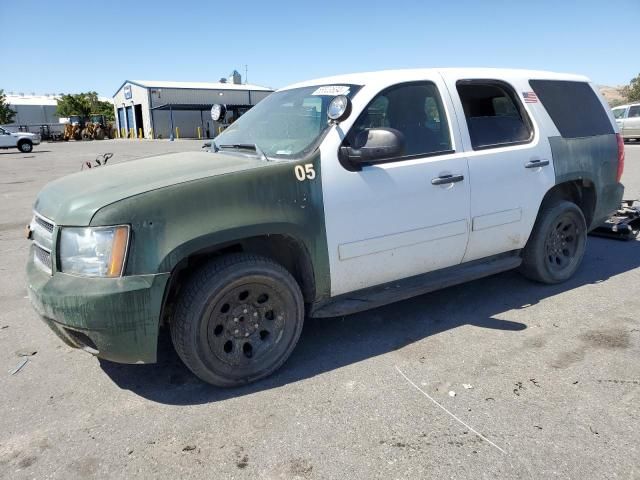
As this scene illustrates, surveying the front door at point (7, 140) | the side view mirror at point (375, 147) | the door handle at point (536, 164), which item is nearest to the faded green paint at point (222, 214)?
the side view mirror at point (375, 147)

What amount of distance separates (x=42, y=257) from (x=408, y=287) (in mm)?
2444

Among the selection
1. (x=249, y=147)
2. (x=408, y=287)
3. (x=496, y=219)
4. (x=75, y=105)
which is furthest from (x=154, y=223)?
(x=75, y=105)

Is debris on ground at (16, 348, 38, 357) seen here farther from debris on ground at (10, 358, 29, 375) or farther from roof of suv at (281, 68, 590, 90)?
roof of suv at (281, 68, 590, 90)

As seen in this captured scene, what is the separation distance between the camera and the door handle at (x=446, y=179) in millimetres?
3605

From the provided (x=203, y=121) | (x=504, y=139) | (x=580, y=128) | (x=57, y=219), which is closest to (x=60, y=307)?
(x=57, y=219)

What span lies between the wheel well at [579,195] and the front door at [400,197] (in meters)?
1.39

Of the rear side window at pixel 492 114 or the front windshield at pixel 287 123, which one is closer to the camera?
the front windshield at pixel 287 123

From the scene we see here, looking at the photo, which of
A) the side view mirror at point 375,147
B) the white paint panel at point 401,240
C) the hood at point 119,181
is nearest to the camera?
the hood at point 119,181

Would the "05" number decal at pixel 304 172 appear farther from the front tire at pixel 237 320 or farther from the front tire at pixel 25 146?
the front tire at pixel 25 146

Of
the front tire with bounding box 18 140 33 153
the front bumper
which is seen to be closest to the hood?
the front bumper

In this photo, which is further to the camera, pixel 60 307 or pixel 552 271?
pixel 552 271

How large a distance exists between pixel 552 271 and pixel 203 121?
50.0 metres

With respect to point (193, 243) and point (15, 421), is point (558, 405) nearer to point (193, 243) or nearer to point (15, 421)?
point (193, 243)

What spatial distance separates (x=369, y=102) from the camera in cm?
348
